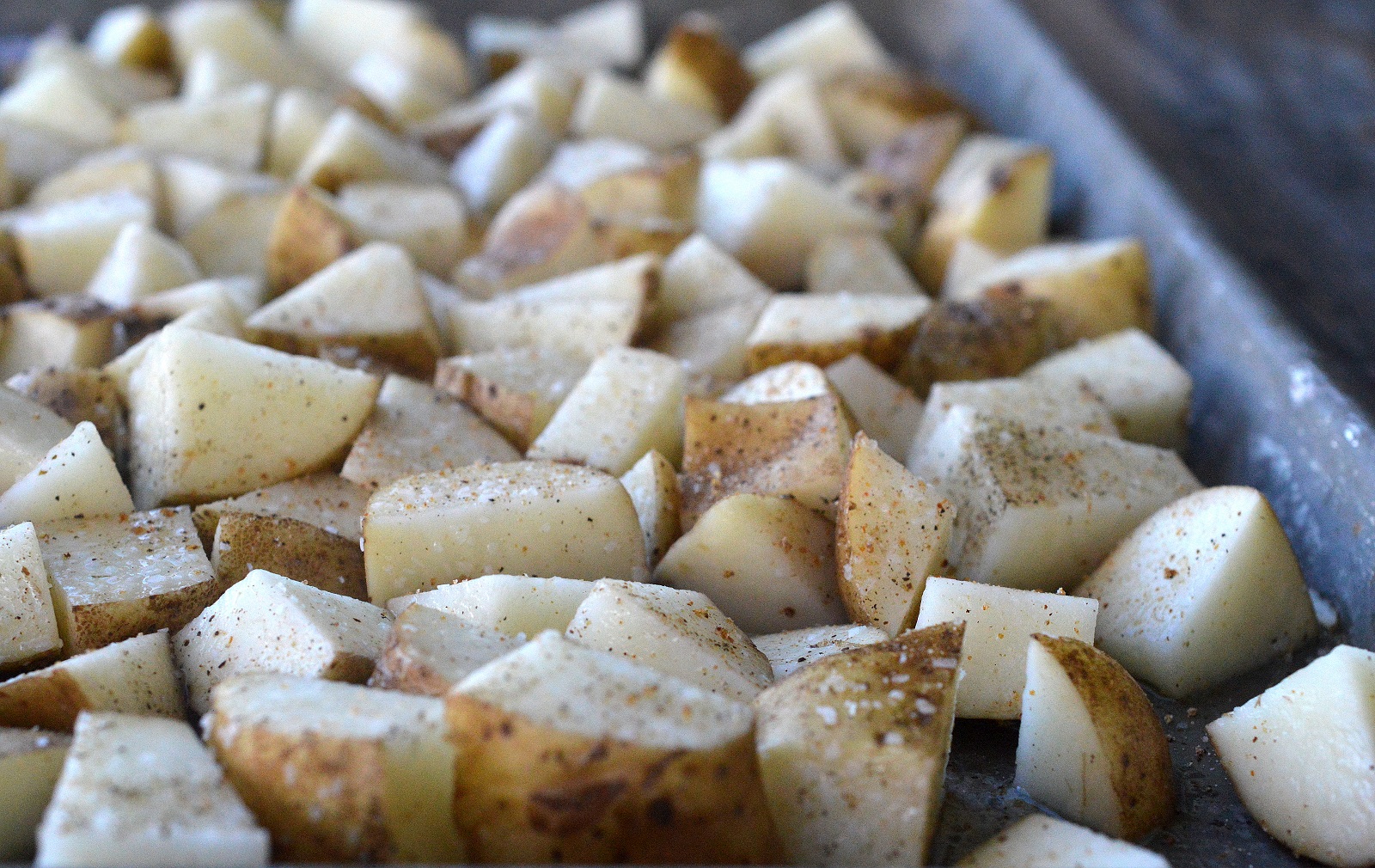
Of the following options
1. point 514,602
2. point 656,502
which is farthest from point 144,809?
point 656,502

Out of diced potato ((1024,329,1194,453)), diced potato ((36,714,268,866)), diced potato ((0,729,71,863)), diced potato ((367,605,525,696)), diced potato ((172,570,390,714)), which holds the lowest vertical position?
diced potato ((0,729,71,863))

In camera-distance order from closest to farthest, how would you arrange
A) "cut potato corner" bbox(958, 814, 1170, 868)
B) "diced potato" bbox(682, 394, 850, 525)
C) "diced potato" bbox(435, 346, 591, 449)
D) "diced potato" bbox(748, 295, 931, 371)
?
1. "cut potato corner" bbox(958, 814, 1170, 868)
2. "diced potato" bbox(682, 394, 850, 525)
3. "diced potato" bbox(435, 346, 591, 449)
4. "diced potato" bbox(748, 295, 931, 371)

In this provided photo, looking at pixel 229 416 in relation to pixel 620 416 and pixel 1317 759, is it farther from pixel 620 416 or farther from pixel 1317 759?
pixel 1317 759

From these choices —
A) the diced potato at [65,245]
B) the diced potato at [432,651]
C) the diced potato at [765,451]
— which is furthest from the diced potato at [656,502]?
the diced potato at [65,245]

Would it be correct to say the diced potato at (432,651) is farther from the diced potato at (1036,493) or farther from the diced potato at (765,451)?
the diced potato at (1036,493)

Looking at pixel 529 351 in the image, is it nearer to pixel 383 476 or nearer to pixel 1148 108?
pixel 383 476

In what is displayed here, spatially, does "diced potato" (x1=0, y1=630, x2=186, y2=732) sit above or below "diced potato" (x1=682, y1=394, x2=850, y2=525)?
below

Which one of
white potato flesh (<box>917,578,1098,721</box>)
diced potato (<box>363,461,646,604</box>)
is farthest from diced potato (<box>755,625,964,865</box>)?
diced potato (<box>363,461,646,604</box>)

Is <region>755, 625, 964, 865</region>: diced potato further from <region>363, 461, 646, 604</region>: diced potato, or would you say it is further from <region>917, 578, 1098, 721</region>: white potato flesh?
<region>363, 461, 646, 604</region>: diced potato
